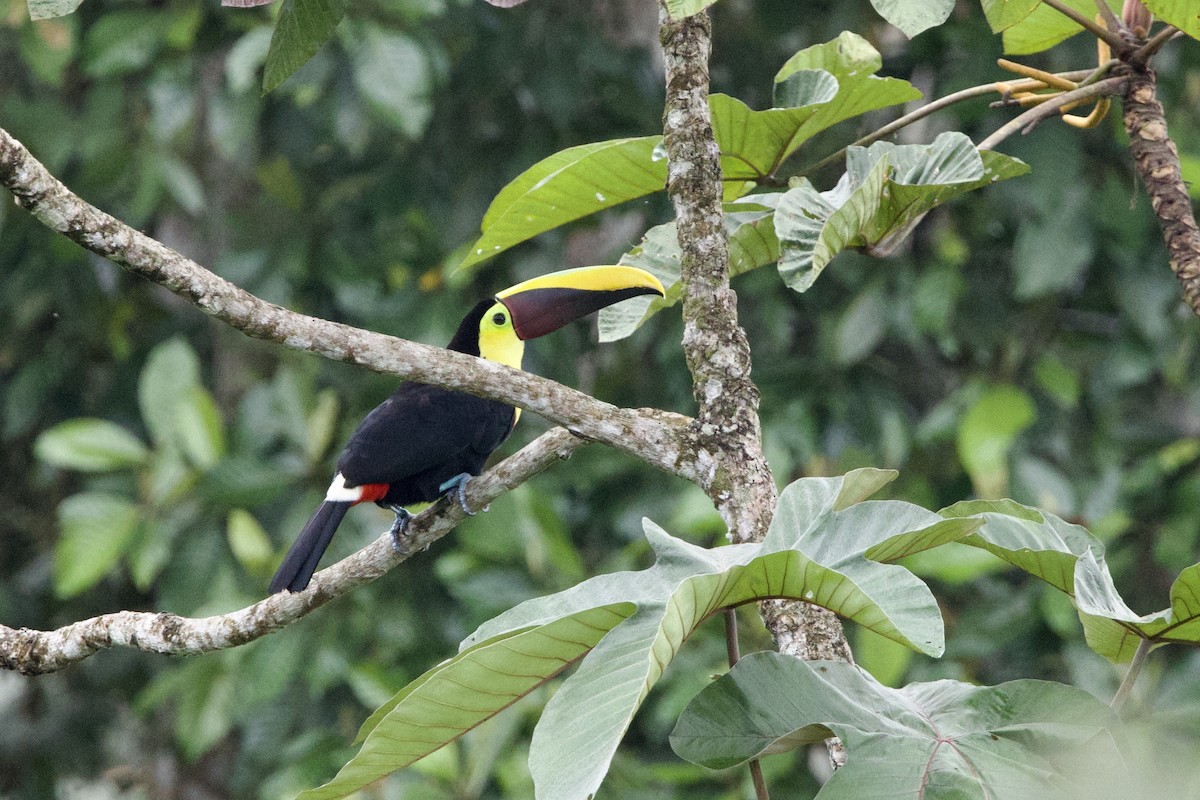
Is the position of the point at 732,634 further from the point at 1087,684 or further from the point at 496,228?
the point at 1087,684

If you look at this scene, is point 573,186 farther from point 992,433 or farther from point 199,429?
point 199,429

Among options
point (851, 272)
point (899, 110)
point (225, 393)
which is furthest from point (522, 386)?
point (225, 393)

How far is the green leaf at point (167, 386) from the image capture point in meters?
4.04

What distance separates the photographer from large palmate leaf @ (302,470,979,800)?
2.99ft

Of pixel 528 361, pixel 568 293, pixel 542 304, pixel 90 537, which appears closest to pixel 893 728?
pixel 568 293

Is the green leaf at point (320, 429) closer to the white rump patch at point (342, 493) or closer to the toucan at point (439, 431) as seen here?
the toucan at point (439, 431)

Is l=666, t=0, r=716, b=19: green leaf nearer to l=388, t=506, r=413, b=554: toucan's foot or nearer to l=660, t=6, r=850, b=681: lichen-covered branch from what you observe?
l=660, t=6, r=850, b=681: lichen-covered branch

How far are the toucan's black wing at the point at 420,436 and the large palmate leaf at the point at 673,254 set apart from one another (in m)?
0.91

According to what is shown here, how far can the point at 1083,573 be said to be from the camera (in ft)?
3.51

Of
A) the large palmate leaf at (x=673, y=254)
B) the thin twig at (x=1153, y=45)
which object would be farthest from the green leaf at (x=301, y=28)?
the thin twig at (x=1153, y=45)

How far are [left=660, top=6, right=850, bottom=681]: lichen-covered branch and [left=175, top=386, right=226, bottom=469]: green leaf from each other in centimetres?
292

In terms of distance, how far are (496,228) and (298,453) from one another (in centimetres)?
264

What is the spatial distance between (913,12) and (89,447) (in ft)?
11.1

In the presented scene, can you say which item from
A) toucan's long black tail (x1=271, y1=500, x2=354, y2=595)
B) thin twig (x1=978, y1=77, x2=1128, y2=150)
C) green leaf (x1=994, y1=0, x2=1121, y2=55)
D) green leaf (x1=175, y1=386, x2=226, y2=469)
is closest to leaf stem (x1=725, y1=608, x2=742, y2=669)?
thin twig (x1=978, y1=77, x2=1128, y2=150)
